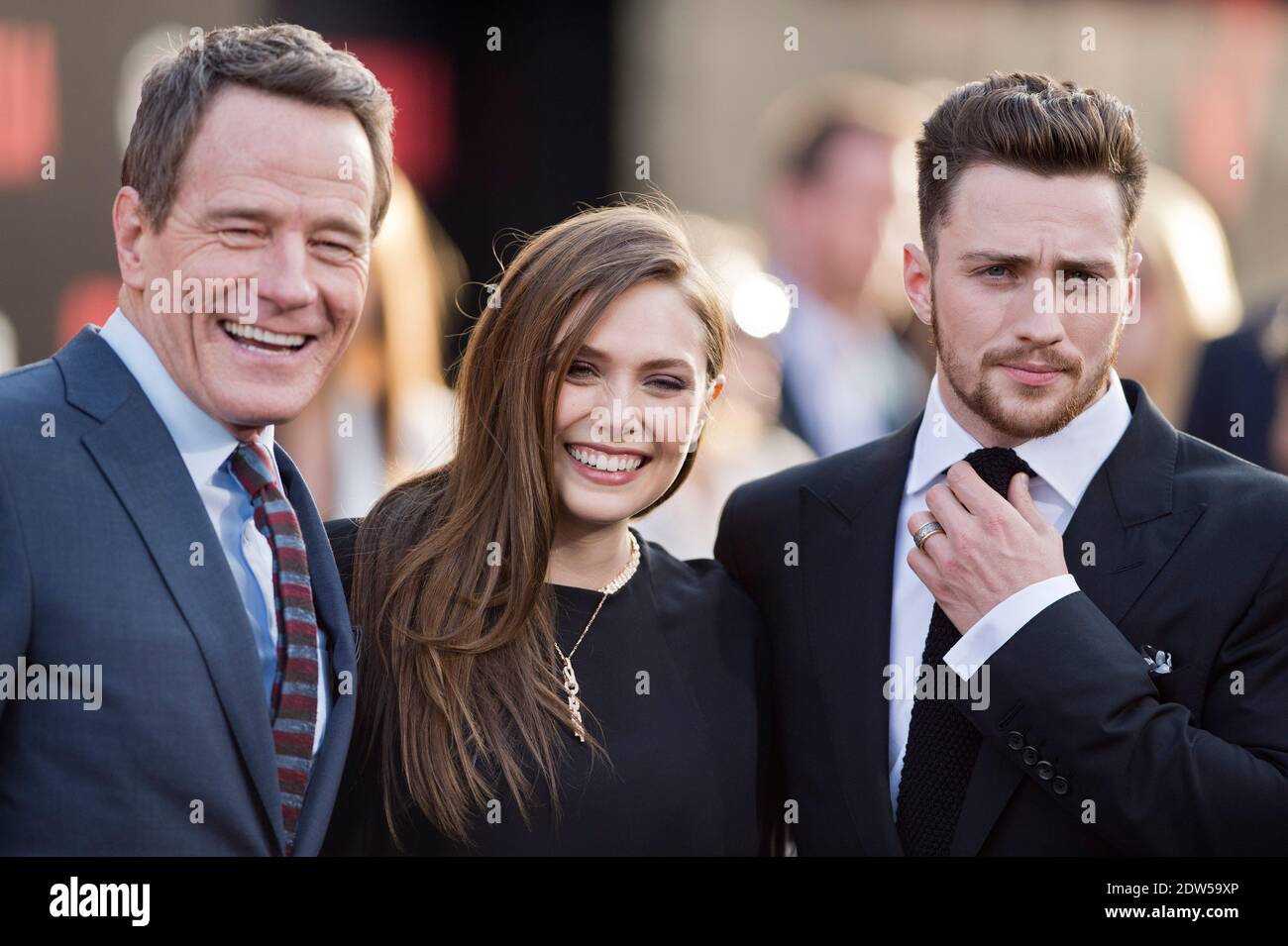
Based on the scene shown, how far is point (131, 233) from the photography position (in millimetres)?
2740

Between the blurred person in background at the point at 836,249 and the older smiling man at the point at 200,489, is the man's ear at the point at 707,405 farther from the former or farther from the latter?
the blurred person in background at the point at 836,249

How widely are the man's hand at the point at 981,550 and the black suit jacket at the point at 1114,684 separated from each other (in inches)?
3.6

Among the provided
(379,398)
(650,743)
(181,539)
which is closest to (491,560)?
(650,743)

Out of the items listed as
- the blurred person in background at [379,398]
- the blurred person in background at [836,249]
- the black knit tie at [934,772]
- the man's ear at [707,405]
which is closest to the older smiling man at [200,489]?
the man's ear at [707,405]

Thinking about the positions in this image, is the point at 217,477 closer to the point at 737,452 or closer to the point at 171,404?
the point at 171,404

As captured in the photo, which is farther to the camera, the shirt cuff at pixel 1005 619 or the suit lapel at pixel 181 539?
the shirt cuff at pixel 1005 619

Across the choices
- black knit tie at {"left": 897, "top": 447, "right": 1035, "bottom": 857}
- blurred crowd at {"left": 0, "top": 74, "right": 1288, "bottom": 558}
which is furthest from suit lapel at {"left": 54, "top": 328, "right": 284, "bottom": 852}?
blurred crowd at {"left": 0, "top": 74, "right": 1288, "bottom": 558}

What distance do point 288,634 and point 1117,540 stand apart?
1618 millimetres

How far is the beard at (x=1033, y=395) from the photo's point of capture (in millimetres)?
2955

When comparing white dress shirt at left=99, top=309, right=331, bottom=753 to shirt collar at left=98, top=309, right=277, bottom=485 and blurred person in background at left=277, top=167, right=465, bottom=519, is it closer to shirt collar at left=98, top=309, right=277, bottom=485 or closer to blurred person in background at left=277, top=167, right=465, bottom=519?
shirt collar at left=98, top=309, right=277, bottom=485

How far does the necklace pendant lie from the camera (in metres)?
2.99

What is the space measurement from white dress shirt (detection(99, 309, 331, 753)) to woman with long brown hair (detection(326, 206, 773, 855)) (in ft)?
0.89

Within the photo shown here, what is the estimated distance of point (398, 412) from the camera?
6.00 meters
